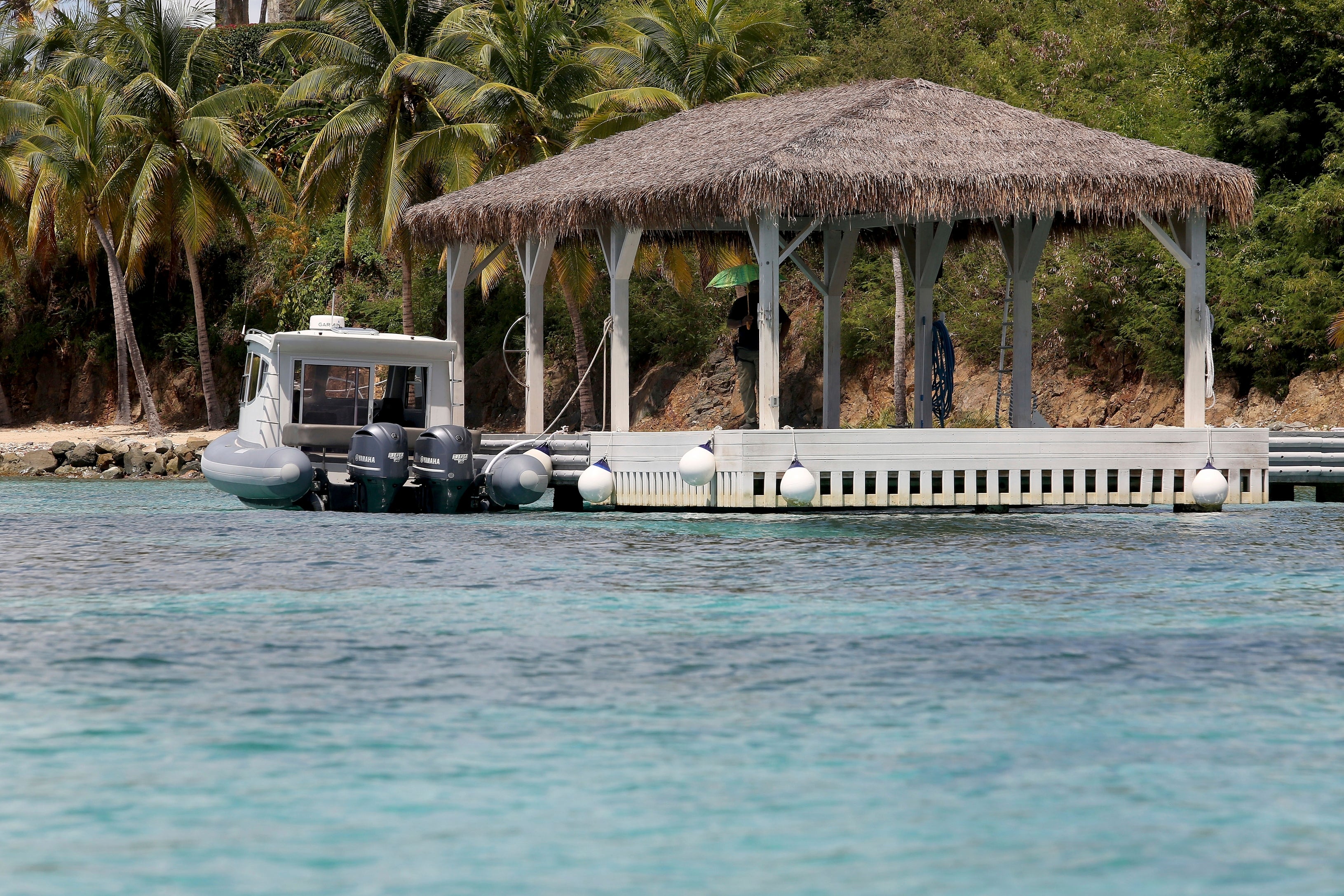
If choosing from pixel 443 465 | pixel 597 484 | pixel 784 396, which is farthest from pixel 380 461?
pixel 784 396

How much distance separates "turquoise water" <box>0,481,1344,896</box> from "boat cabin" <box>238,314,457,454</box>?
5622 mm

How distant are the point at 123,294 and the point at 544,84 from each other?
549 inches

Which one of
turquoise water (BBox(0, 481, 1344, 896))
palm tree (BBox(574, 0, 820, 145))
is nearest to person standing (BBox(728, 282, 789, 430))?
turquoise water (BBox(0, 481, 1344, 896))

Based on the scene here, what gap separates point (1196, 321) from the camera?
55.4 feet

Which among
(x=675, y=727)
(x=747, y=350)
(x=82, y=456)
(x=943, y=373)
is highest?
(x=747, y=350)

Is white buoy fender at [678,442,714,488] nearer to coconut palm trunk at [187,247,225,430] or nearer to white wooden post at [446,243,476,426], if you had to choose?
white wooden post at [446,243,476,426]

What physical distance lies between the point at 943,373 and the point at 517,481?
225 inches

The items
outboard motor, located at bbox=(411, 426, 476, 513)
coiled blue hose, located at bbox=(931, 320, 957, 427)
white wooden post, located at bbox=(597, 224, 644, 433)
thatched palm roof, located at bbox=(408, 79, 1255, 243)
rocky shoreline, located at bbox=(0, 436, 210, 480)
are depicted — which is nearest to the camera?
→ thatched palm roof, located at bbox=(408, 79, 1255, 243)

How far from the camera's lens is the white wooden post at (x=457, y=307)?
758 inches

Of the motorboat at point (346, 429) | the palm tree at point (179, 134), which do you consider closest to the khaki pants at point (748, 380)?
the motorboat at point (346, 429)

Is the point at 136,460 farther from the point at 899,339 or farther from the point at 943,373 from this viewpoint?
the point at 943,373

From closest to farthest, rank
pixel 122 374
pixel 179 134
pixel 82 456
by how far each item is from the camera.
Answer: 1. pixel 82 456
2. pixel 179 134
3. pixel 122 374

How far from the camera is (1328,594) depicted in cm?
1084

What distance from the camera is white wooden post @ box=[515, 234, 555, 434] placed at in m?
19.4
